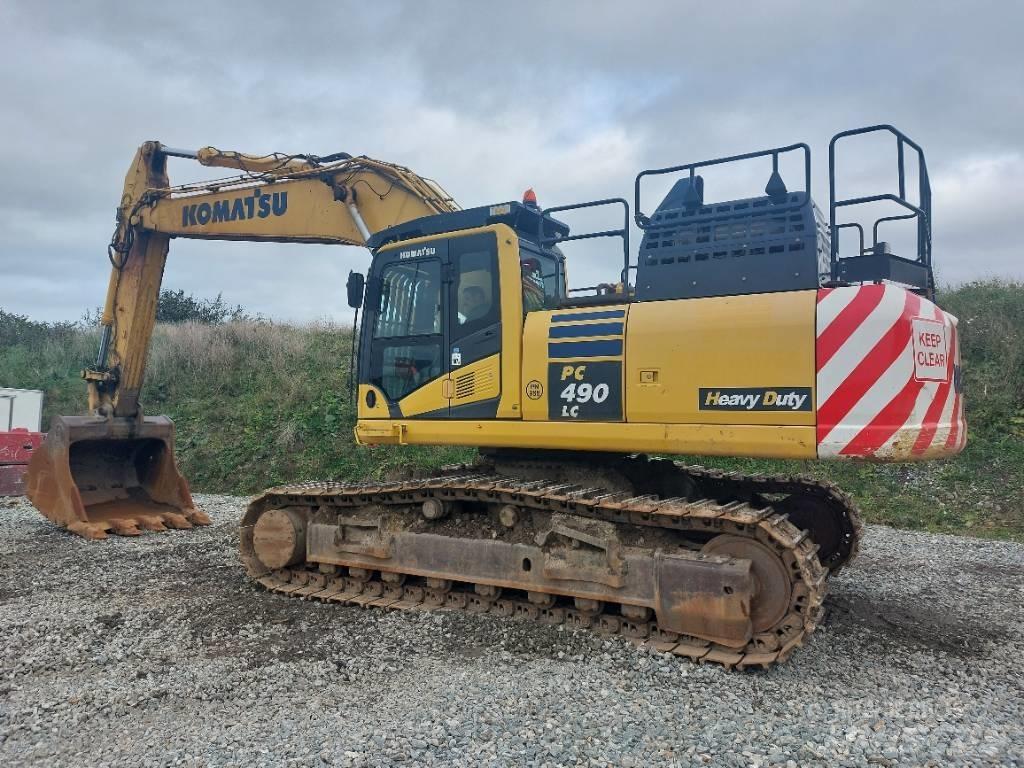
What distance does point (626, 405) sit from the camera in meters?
5.18

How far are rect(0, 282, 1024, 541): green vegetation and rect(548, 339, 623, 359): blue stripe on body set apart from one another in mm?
2723

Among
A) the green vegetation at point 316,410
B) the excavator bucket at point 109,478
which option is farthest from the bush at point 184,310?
the excavator bucket at point 109,478

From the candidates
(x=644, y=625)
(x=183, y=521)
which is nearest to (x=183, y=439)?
(x=183, y=521)

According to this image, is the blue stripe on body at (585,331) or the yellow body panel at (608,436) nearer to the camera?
the yellow body panel at (608,436)

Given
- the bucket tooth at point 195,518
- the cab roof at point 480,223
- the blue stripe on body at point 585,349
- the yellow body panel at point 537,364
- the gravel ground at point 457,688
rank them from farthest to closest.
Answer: the bucket tooth at point 195,518, the cab roof at point 480,223, the yellow body panel at point 537,364, the blue stripe on body at point 585,349, the gravel ground at point 457,688

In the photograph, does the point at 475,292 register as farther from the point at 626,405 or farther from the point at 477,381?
the point at 626,405

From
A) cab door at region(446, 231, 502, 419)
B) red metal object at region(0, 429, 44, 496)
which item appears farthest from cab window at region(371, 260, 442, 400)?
red metal object at region(0, 429, 44, 496)

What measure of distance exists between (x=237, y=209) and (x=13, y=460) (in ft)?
23.7

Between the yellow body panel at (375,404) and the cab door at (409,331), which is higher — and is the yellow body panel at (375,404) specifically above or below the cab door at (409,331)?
below

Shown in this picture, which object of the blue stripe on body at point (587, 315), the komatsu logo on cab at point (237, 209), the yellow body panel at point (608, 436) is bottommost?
the yellow body panel at point (608, 436)

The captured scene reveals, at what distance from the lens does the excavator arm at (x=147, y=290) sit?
7.64m

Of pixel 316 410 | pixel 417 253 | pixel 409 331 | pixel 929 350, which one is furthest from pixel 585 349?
pixel 316 410

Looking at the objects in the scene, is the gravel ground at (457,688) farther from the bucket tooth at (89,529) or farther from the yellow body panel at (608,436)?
the bucket tooth at (89,529)

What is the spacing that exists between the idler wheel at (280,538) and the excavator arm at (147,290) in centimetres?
274
